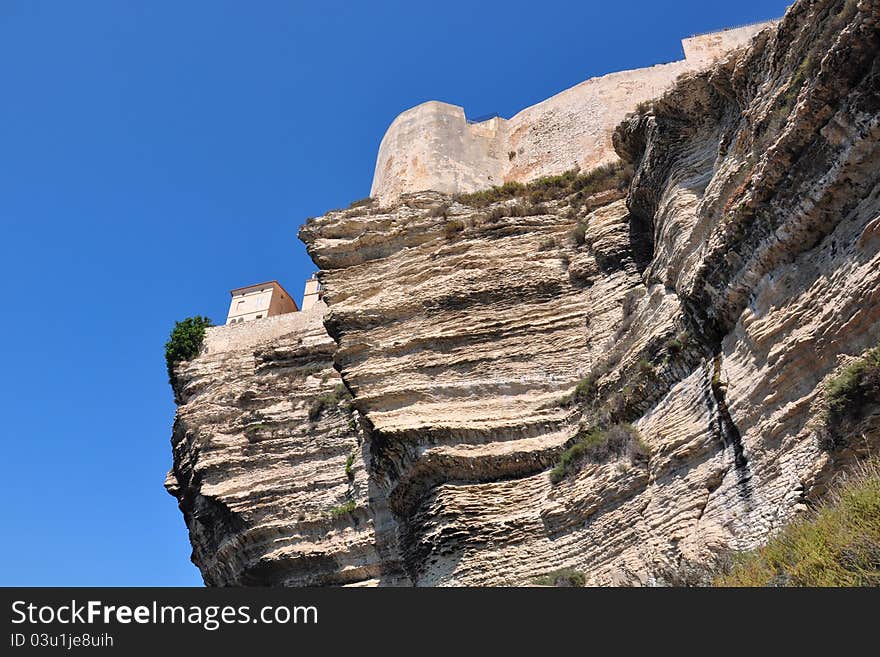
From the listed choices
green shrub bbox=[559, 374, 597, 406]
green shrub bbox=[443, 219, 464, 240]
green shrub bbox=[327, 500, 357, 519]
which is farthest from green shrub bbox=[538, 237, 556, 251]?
green shrub bbox=[327, 500, 357, 519]

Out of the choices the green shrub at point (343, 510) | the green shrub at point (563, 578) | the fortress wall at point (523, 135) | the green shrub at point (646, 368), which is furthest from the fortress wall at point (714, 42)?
the green shrub at point (563, 578)

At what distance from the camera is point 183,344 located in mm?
24562

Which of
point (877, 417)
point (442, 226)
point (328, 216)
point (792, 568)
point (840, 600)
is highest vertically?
point (328, 216)

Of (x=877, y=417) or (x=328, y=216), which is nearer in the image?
(x=877, y=417)

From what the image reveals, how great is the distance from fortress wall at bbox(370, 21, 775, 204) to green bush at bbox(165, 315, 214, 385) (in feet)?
24.0

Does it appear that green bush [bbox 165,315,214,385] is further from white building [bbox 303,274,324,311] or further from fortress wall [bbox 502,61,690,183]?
white building [bbox 303,274,324,311]

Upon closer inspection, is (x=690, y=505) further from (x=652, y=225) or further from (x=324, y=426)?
(x=324, y=426)

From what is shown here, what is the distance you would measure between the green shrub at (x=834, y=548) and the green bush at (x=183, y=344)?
67.3 feet

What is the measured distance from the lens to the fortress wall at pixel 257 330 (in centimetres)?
2365

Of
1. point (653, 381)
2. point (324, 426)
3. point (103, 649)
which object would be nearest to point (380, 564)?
point (324, 426)

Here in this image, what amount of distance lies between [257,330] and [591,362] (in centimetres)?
1384

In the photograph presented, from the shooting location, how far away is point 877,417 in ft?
22.0

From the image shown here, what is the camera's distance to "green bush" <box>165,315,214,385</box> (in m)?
24.3

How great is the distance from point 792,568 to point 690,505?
12.0 ft
